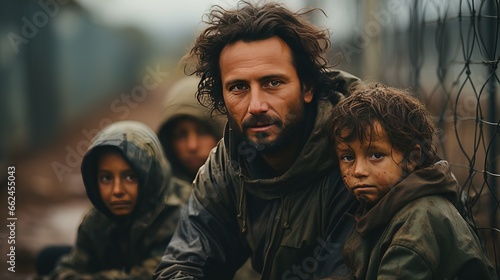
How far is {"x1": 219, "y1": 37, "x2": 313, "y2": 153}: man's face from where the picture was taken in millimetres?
4012

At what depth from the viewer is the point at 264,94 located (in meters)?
4.03

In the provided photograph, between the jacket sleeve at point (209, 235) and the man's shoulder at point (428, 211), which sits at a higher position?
the man's shoulder at point (428, 211)

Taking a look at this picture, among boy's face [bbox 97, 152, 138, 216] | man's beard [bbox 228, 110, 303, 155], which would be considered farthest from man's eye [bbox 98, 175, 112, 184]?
man's beard [bbox 228, 110, 303, 155]

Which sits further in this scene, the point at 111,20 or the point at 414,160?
→ the point at 111,20

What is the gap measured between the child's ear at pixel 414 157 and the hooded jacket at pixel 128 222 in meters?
1.89

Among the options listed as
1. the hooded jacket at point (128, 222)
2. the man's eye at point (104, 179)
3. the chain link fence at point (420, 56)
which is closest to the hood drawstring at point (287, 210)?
the hooded jacket at point (128, 222)

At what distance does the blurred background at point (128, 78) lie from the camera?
5.42 metres

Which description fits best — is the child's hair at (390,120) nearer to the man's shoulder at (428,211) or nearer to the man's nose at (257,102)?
the man's shoulder at (428,211)

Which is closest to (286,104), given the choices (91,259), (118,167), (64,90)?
(118,167)

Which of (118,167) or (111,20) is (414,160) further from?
(111,20)

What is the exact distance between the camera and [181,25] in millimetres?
19797

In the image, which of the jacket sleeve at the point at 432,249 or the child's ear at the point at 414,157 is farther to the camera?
the child's ear at the point at 414,157

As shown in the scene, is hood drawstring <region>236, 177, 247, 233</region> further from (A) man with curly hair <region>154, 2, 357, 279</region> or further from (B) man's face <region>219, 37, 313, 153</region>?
(B) man's face <region>219, 37, 313, 153</region>

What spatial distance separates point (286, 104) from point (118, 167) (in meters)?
1.25
